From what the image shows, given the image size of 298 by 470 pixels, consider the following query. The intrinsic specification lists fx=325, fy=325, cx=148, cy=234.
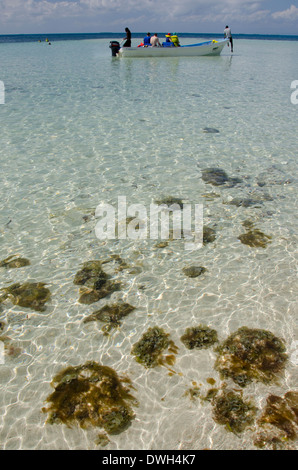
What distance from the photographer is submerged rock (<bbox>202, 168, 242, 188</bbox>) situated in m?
9.05

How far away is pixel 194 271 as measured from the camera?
5.99 meters

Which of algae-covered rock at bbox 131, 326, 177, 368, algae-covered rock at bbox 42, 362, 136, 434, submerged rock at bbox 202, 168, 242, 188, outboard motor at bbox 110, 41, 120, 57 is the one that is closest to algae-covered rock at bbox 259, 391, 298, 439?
algae-covered rock at bbox 131, 326, 177, 368

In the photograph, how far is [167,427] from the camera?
145 inches

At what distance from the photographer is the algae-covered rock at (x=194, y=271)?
592 cm

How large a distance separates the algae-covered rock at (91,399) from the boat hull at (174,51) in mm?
35386

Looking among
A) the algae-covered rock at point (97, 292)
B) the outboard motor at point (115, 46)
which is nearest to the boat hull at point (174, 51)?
the outboard motor at point (115, 46)

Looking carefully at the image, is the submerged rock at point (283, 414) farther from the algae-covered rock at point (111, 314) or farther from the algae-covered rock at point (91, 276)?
the algae-covered rock at point (91, 276)

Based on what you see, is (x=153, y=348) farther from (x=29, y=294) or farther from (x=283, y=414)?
(x=29, y=294)

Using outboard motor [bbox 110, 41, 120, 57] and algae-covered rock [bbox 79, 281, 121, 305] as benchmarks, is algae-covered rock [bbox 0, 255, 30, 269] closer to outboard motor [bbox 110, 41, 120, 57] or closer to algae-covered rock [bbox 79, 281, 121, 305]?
algae-covered rock [bbox 79, 281, 121, 305]

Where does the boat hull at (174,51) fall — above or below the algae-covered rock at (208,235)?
above

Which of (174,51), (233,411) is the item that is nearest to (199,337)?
(233,411)

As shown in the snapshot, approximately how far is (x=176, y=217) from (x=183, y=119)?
842 cm

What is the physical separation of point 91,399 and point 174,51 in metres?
36.4

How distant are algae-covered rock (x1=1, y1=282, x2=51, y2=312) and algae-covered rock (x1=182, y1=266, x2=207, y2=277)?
2456mm
